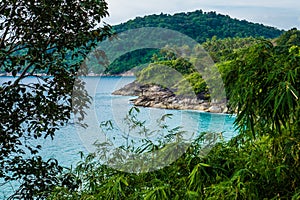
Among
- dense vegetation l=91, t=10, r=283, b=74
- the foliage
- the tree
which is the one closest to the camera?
the foliage

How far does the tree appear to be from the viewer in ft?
6.24

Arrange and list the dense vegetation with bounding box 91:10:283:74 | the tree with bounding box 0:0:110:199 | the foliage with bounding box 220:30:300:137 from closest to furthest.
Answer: the foliage with bounding box 220:30:300:137, the tree with bounding box 0:0:110:199, the dense vegetation with bounding box 91:10:283:74

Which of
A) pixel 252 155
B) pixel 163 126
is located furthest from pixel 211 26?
pixel 252 155

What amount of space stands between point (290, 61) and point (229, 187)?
39cm

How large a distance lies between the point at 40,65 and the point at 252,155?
46.2 inches

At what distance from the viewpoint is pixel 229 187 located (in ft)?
3.44

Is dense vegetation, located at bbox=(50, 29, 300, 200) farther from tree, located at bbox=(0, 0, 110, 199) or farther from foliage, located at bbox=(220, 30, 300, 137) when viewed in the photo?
tree, located at bbox=(0, 0, 110, 199)

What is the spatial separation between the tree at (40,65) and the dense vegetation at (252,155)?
0.64 m

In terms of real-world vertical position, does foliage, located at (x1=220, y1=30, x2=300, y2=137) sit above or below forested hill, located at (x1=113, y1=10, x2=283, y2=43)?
below

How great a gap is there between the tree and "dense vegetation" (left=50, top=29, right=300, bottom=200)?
0.64 metres

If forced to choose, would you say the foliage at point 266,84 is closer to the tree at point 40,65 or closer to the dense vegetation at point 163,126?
the dense vegetation at point 163,126

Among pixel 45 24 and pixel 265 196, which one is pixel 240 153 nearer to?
pixel 265 196

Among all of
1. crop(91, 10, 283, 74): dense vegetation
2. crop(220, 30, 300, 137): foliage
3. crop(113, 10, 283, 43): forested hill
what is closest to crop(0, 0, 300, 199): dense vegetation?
crop(220, 30, 300, 137): foliage

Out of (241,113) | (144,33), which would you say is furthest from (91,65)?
(241,113)
